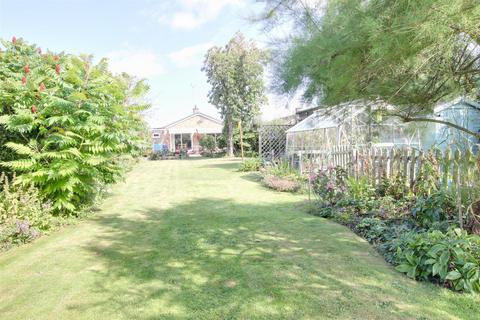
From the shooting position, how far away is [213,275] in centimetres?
355

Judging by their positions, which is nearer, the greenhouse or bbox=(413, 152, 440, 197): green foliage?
the greenhouse

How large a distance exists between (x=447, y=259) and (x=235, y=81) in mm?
24073

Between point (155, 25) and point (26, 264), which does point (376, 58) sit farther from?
point (155, 25)

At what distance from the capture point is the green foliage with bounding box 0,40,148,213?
17.5 ft

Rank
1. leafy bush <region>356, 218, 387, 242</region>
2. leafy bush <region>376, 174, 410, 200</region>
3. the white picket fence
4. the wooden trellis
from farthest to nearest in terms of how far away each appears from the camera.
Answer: the wooden trellis, leafy bush <region>376, 174, 410, 200</region>, leafy bush <region>356, 218, 387, 242</region>, the white picket fence

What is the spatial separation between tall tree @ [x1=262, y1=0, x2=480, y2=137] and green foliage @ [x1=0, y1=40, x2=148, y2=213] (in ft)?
13.2

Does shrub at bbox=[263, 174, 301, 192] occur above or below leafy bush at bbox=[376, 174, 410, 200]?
below

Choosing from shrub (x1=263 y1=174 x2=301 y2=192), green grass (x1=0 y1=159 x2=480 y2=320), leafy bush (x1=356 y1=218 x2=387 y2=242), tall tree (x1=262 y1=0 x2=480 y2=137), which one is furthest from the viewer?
shrub (x1=263 y1=174 x2=301 y2=192)

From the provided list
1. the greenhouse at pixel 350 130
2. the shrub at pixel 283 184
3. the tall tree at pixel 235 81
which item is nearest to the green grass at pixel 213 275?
the greenhouse at pixel 350 130

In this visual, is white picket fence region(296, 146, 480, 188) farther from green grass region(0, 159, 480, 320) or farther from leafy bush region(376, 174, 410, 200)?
green grass region(0, 159, 480, 320)

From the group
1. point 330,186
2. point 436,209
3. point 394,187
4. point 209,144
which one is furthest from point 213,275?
point 209,144

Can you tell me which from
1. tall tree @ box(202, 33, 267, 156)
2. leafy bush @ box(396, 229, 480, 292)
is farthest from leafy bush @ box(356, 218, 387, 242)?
tall tree @ box(202, 33, 267, 156)

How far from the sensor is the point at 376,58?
2.66 meters

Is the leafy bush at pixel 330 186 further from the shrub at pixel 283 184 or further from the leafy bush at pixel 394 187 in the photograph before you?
the shrub at pixel 283 184
